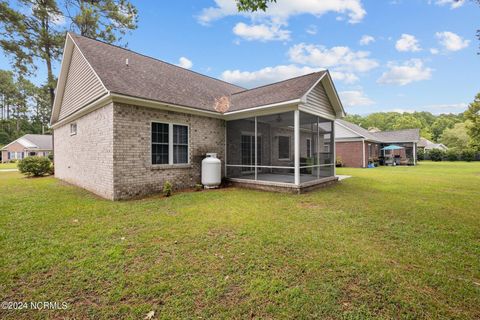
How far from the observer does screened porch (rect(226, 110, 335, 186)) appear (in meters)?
10.2

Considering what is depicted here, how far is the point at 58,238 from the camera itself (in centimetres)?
399

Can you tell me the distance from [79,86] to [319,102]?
1068 centimetres

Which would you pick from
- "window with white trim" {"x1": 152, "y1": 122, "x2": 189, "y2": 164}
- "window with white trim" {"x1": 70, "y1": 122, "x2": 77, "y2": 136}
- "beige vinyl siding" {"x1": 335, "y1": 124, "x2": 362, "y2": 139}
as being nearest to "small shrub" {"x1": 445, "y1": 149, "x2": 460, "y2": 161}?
"beige vinyl siding" {"x1": 335, "y1": 124, "x2": 362, "y2": 139}

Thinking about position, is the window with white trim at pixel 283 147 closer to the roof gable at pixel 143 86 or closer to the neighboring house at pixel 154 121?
the neighboring house at pixel 154 121

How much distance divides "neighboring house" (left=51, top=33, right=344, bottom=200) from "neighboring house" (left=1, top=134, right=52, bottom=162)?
40132 mm

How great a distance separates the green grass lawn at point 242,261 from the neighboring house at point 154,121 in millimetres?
2079

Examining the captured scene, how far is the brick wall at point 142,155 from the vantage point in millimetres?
6996

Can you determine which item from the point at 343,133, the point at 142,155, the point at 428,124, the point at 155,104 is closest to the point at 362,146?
the point at 343,133

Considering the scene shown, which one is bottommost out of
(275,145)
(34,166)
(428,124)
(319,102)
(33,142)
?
(34,166)

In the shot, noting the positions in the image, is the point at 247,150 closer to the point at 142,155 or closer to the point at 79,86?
the point at 142,155

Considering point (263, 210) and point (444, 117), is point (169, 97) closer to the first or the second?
point (263, 210)

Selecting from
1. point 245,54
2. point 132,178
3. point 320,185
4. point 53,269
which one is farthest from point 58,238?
point 245,54

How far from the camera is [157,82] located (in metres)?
9.22

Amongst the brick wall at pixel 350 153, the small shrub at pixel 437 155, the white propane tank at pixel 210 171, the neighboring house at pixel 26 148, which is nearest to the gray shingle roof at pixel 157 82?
the white propane tank at pixel 210 171
